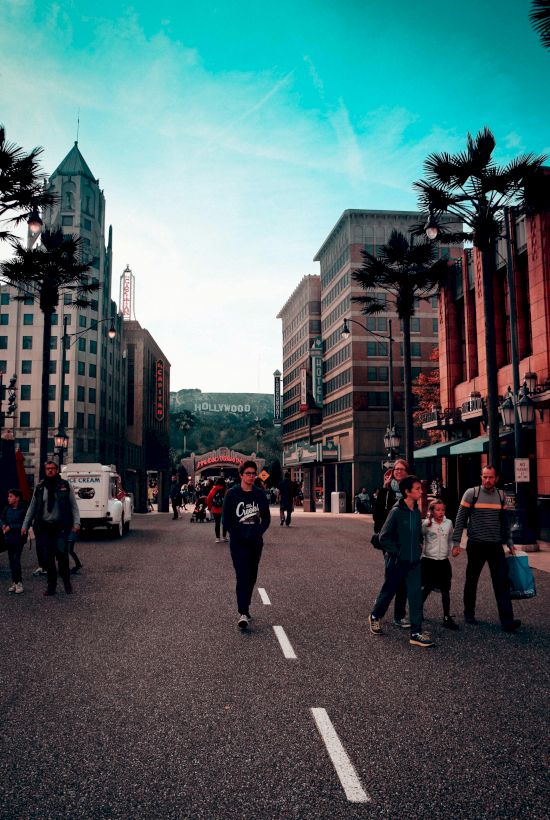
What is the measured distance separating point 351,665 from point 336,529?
836 inches

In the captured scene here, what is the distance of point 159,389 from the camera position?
98.9m

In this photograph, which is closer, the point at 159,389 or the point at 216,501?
the point at 216,501

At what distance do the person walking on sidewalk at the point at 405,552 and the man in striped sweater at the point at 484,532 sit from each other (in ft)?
3.15

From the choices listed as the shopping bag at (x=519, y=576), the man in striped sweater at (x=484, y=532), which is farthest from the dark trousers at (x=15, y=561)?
the shopping bag at (x=519, y=576)

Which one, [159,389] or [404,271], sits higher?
[159,389]

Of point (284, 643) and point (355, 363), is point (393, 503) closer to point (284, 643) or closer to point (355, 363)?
point (284, 643)

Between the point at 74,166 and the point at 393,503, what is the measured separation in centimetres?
8319

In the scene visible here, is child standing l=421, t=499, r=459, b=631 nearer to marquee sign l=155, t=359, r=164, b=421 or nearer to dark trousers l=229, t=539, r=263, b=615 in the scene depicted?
dark trousers l=229, t=539, r=263, b=615

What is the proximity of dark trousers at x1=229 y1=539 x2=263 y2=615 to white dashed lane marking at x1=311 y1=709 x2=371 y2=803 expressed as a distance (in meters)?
3.30

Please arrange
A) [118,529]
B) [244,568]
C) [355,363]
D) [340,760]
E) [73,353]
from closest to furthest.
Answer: [340,760] < [244,568] < [118,529] < [355,363] < [73,353]

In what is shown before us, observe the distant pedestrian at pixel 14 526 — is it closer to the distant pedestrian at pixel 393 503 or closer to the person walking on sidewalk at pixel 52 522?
the person walking on sidewalk at pixel 52 522

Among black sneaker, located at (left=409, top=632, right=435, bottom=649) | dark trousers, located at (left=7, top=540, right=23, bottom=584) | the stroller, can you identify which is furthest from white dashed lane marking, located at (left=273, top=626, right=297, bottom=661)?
the stroller

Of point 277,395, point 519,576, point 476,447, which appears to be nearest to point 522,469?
point 476,447

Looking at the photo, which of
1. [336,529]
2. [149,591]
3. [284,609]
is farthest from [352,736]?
[336,529]
